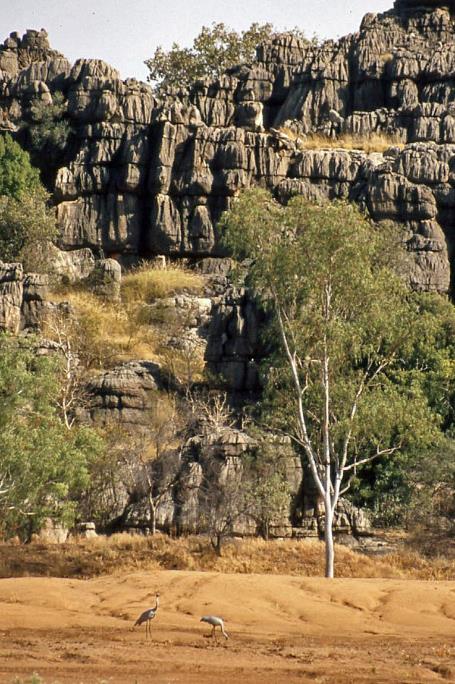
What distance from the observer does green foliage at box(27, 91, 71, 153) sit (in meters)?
57.5

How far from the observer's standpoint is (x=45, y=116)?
57.8 meters

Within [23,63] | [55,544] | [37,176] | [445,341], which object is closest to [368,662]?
[55,544]

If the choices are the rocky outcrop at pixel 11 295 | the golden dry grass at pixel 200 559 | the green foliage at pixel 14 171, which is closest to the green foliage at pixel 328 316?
the golden dry grass at pixel 200 559

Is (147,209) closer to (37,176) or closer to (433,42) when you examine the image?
(37,176)

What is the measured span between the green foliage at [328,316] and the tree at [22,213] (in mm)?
19496

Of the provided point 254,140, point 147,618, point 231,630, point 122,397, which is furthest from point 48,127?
point 147,618

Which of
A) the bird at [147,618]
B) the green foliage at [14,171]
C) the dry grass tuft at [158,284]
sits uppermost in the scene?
the green foliage at [14,171]

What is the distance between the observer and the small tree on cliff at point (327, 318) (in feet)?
106

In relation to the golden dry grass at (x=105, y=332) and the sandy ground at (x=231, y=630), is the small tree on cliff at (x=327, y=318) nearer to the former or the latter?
the sandy ground at (x=231, y=630)

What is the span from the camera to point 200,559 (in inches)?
1296

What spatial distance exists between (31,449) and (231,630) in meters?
8.64

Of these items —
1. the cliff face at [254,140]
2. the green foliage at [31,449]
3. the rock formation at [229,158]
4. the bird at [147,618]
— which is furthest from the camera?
the cliff face at [254,140]

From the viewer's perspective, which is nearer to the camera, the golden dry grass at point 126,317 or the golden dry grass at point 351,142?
the golden dry grass at point 126,317

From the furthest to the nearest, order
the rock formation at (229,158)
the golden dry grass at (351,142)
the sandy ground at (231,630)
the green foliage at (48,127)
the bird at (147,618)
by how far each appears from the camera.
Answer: the green foliage at (48,127)
the golden dry grass at (351,142)
the rock formation at (229,158)
the bird at (147,618)
the sandy ground at (231,630)
